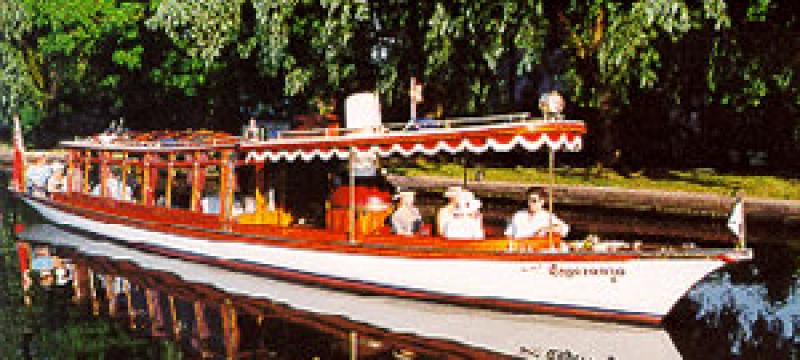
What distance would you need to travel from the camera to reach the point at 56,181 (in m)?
25.3

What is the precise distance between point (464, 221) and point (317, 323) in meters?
3.28

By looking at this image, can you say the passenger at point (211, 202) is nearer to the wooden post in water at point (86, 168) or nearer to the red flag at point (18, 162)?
the wooden post in water at point (86, 168)

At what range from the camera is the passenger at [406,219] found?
590 inches

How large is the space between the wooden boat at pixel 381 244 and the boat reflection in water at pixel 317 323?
1.28ft

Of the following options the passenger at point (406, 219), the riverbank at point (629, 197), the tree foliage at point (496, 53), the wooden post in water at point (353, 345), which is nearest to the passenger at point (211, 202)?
the passenger at point (406, 219)

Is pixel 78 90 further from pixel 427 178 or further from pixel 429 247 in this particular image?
pixel 429 247

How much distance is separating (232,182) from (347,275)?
12.6 ft

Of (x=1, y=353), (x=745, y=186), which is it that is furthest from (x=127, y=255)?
(x=745, y=186)

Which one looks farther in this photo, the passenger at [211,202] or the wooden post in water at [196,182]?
the passenger at [211,202]

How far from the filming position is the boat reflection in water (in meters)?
11.6

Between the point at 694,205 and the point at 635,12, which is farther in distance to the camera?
the point at 694,205

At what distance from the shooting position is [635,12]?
72.9ft

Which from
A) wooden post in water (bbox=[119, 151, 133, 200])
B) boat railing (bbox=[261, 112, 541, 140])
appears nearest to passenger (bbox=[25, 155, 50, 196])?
wooden post in water (bbox=[119, 151, 133, 200])

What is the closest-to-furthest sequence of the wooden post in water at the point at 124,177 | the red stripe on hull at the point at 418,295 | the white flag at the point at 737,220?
the white flag at the point at 737,220 < the red stripe on hull at the point at 418,295 < the wooden post in water at the point at 124,177
